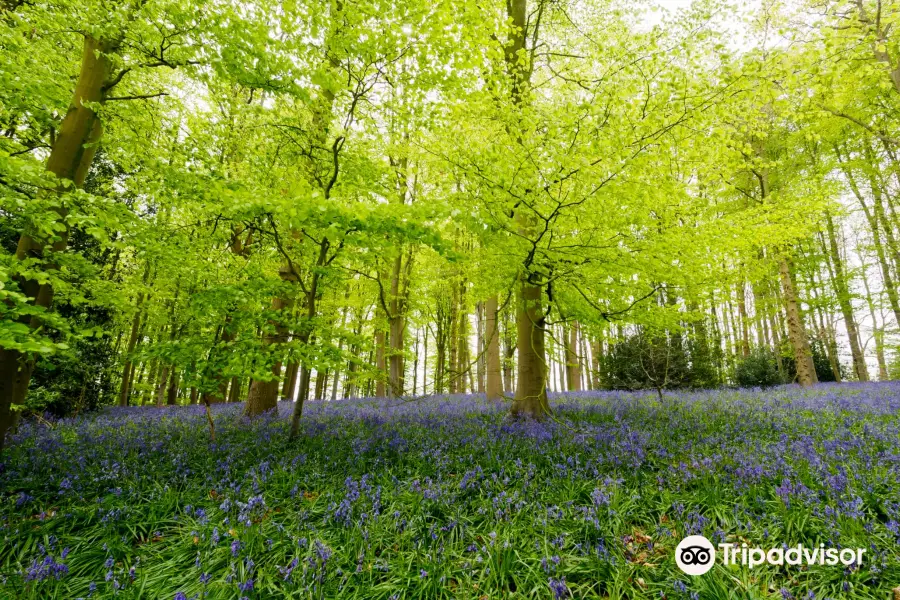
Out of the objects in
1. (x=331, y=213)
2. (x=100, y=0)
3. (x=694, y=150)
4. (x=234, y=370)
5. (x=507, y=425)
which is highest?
(x=100, y=0)

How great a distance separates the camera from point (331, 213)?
3887 mm

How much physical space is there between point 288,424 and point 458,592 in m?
5.86

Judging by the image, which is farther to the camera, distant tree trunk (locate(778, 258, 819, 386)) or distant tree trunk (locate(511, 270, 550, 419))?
distant tree trunk (locate(778, 258, 819, 386))

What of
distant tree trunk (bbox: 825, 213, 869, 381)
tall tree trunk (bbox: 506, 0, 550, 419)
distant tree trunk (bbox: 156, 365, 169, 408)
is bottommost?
distant tree trunk (bbox: 156, 365, 169, 408)

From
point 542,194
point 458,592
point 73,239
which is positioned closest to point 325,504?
point 458,592

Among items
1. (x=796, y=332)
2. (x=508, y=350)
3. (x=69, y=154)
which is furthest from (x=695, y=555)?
(x=796, y=332)

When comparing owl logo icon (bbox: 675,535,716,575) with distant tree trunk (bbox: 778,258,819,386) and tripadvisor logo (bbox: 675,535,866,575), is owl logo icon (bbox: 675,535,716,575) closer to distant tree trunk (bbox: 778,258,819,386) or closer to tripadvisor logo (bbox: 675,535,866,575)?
tripadvisor logo (bbox: 675,535,866,575)

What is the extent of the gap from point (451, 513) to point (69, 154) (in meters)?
7.97

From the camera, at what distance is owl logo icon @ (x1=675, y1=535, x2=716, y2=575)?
3.05 metres

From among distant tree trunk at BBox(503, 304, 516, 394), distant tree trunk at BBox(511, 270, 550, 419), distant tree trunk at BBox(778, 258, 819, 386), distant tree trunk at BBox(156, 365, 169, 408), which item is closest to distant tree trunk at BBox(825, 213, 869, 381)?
distant tree trunk at BBox(778, 258, 819, 386)

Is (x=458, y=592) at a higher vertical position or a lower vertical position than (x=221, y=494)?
lower

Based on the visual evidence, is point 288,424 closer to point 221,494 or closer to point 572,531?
point 221,494

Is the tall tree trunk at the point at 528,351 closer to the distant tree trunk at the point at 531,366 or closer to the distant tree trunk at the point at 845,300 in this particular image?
the distant tree trunk at the point at 531,366

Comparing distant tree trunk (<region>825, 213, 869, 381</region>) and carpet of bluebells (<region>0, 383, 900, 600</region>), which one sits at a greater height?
distant tree trunk (<region>825, 213, 869, 381</region>)
